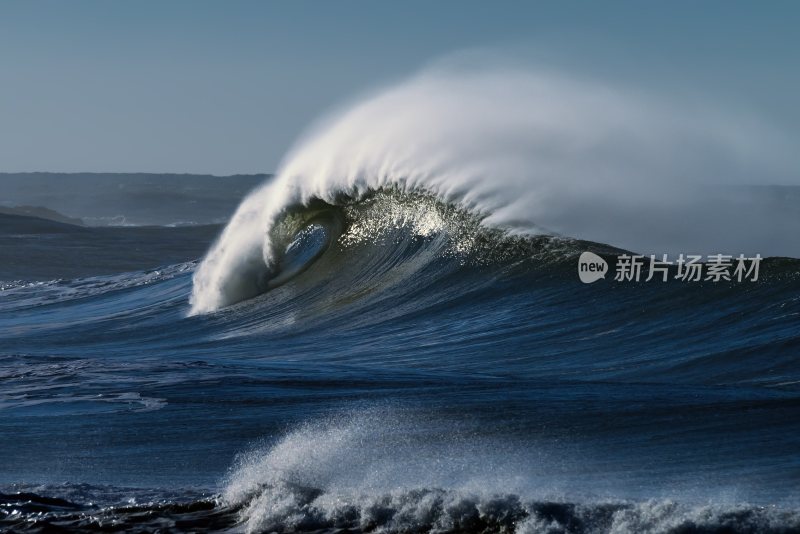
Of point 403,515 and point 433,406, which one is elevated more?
point 433,406

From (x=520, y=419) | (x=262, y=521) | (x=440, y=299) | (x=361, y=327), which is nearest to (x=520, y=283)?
(x=440, y=299)

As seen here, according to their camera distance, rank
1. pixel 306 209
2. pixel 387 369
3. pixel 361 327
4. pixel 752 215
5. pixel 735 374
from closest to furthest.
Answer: pixel 735 374, pixel 387 369, pixel 361 327, pixel 306 209, pixel 752 215

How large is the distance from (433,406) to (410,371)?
1700 millimetres

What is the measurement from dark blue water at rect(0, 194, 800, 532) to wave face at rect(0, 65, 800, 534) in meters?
0.02

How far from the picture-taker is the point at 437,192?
48.2 ft

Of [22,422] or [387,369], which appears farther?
[387,369]

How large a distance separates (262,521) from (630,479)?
157cm

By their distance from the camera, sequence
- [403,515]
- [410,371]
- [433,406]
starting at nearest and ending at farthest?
[403,515] < [433,406] < [410,371]

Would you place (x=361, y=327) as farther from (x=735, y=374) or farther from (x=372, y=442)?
(x=372, y=442)

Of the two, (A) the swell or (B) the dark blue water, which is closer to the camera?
(A) the swell

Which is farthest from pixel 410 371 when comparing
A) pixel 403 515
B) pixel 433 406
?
pixel 403 515

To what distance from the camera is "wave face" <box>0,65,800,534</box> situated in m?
5.26

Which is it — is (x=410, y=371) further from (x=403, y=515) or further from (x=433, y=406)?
(x=403, y=515)

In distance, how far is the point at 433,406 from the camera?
23.7ft
